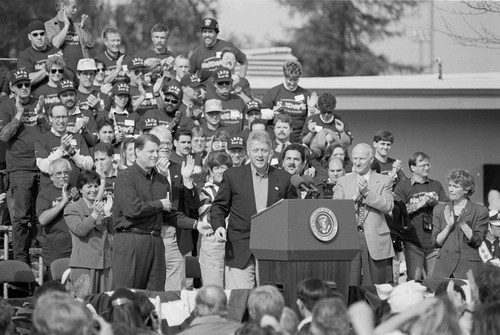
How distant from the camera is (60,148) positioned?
1344cm

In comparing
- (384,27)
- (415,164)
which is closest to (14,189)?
(415,164)

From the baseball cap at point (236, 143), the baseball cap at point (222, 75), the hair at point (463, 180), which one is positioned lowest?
the hair at point (463, 180)

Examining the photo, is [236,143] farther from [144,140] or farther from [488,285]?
[488,285]

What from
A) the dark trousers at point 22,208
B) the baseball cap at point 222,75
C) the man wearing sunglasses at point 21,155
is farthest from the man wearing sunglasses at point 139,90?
the dark trousers at point 22,208

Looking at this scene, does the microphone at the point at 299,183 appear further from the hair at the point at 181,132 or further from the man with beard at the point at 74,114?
the man with beard at the point at 74,114

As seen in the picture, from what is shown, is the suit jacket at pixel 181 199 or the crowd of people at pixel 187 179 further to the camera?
the suit jacket at pixel 181 199

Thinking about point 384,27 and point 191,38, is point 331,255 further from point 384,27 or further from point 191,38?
point 384,27

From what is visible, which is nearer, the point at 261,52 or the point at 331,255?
the point at 331,255

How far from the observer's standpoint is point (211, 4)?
4906 cm

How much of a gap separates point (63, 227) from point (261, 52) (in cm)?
1282

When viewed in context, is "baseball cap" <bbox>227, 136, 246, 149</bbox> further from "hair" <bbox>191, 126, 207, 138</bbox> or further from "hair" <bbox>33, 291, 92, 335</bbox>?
"hair" <bbox>33, 291, 92, 335</bbox>

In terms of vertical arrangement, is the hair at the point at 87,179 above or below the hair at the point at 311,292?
above

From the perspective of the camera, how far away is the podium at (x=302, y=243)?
390 inches

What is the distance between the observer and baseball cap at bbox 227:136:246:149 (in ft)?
45.3
